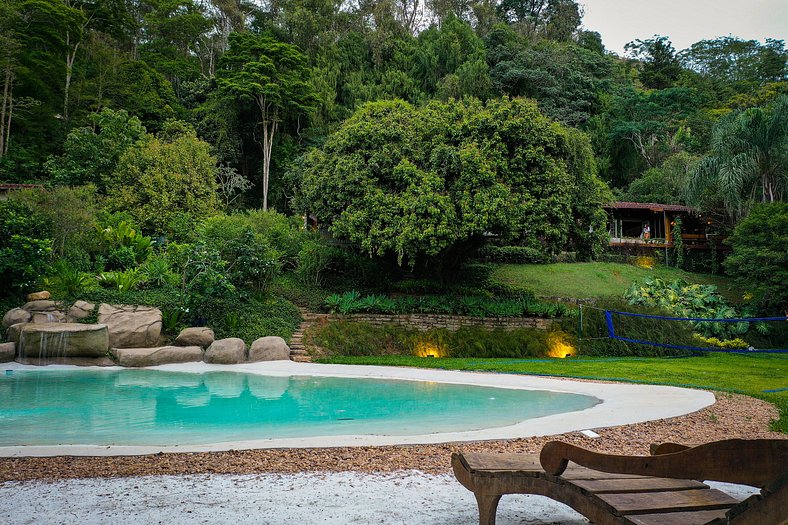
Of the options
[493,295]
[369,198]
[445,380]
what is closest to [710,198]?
[493,295]

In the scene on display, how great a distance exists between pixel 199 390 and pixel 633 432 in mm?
7832

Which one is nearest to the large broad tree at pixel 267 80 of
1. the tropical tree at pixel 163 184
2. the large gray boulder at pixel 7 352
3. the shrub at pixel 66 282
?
the tropical tree at pixel 163 184

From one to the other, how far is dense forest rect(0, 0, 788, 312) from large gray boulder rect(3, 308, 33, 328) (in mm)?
1333

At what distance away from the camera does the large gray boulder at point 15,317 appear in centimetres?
1441

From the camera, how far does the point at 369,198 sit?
669 inches

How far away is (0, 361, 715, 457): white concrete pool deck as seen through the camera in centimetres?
547

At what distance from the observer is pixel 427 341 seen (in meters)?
16.9

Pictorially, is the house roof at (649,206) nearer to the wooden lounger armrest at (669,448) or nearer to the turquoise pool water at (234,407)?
the turquoise pool water at (234,407)

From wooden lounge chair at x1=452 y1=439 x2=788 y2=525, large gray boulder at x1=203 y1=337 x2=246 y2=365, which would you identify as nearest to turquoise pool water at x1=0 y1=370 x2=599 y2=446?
large gray boulder at x1=203 y1=337 x2=246 y2=365

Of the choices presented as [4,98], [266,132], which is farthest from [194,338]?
[4,98]

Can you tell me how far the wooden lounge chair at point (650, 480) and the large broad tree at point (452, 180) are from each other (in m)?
13.0

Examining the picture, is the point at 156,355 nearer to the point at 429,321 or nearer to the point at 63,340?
the point at 63,340

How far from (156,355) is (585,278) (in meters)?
17.9

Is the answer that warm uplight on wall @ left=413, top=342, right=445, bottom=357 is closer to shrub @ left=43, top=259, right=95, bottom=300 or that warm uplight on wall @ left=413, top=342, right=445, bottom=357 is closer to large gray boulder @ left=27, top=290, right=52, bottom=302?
shrub @ left=43, top=259, right=95, bottom=300
